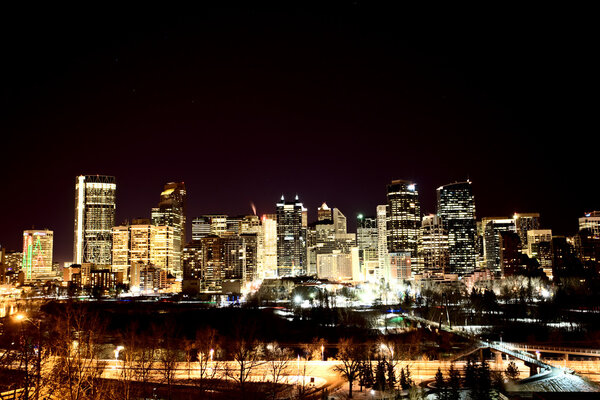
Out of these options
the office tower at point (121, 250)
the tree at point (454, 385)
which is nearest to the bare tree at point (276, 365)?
the tree at point (454, 385)

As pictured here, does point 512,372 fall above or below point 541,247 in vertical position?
below

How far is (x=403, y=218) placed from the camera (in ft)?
566

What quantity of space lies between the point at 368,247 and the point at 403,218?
69.0ft

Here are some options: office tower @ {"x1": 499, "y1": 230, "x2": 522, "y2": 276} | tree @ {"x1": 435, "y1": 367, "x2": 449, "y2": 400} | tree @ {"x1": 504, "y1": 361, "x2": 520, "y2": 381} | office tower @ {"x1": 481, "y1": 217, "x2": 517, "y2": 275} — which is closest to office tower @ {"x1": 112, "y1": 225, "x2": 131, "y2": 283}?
office tower @ {"x1": 481, "y1": 217, "x2": 517, "y2": 275}

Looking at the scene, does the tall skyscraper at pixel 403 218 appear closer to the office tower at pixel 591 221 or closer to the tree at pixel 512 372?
the office tower at pixel 591 221

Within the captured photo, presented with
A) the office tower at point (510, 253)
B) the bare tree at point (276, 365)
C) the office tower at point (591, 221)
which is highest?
the office tower at point (591, 221)

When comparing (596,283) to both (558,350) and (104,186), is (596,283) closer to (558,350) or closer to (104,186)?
(558,350)

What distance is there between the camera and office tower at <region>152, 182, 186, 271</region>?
Result: 18300 cm

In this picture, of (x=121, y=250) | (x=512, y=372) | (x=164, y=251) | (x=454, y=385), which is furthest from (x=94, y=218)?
(x=454, y=385)

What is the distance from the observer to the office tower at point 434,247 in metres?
160

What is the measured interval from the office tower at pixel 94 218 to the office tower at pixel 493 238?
120355 mm

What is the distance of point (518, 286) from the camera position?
307 ft

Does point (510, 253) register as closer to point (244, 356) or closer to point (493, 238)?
point (493, 238)

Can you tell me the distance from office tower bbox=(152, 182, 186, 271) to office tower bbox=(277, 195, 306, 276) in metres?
33.2
